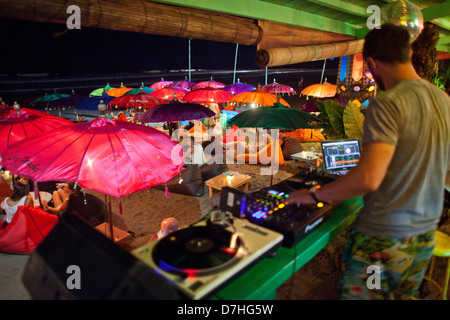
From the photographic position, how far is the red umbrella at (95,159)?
222 cm

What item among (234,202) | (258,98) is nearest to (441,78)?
(258,98)

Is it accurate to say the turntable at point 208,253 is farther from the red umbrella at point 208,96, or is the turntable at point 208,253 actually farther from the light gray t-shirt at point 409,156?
the red umbrella at point 208,96

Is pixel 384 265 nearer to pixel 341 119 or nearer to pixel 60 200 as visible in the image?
pixel 341 119

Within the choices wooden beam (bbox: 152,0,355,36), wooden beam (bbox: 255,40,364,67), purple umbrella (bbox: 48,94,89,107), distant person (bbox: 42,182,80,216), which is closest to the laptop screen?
wooden beam (bbox: 255,40,364,67)

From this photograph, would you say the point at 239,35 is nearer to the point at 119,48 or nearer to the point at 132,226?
the point at 132,226

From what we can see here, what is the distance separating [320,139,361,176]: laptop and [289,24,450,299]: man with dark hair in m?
1.27

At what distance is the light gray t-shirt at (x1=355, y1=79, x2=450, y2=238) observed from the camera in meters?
1.37

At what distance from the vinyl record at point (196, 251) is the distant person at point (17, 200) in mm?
4013

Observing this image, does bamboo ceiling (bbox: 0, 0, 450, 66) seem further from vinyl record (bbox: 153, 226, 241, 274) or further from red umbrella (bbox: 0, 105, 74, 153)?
vinyl record (bbox: 153, 226, 241, 274)

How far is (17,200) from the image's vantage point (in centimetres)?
429

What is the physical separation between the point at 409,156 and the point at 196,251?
4.07 ft

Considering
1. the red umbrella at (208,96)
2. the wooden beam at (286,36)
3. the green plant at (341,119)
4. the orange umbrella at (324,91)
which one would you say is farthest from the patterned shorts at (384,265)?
the orange umbrella at (324,91)

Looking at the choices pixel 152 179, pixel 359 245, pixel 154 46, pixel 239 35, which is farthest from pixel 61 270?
pixel 154 46

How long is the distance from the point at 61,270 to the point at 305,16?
595 centimetres
